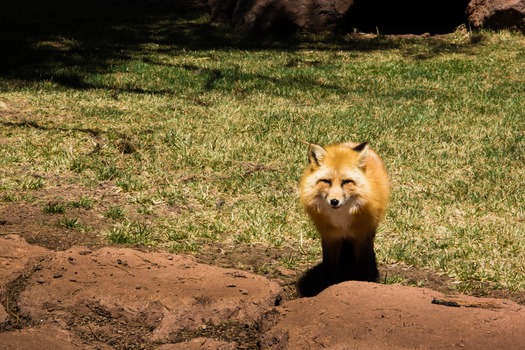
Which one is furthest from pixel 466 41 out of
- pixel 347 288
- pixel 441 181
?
pixel 347 288

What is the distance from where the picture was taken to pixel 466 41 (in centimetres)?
1488

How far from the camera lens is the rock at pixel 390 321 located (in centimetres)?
399

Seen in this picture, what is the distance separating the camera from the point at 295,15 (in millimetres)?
15242

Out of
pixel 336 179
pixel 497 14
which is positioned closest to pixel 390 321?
pixel 336 179

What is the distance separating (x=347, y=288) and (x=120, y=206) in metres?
2.92

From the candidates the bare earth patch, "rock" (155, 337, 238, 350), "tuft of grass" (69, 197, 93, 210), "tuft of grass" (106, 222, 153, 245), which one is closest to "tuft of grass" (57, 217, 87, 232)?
"tuft of grass" (106, 222, 153, 245)

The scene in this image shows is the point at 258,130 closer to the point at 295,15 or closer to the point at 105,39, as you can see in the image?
the point at 295,15

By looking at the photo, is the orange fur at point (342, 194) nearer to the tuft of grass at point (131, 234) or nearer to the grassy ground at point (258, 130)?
the grassy ground at point (258, 130)

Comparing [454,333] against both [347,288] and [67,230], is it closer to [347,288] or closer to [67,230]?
[347,288]

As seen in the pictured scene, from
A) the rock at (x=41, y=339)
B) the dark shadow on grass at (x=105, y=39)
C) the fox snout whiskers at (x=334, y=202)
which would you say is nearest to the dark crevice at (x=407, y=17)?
the dark shadow on grass at (x=105, y=39)

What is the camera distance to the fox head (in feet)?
16.5

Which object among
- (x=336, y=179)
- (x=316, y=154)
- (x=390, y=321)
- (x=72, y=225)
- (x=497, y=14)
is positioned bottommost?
(x=72, y=225)

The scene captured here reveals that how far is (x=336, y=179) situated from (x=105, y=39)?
36.0 ft

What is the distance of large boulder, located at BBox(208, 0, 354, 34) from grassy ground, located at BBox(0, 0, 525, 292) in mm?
399
